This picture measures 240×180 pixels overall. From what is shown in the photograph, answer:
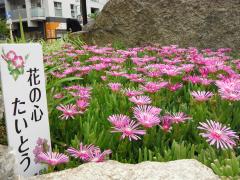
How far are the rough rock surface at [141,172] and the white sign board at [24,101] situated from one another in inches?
11.7

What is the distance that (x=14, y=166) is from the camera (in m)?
1.04

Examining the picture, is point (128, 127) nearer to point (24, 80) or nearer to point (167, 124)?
point (167, 124)

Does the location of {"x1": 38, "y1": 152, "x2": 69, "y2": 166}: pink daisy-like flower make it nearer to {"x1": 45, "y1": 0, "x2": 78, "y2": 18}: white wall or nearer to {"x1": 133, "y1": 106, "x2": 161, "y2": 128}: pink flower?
{"x1": 133, "y1": 106, "x2": 161, "y2": 128}: pink flower

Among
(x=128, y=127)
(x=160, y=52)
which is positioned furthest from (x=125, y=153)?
(x=160, y=52)

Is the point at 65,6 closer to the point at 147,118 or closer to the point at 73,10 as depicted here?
the point at 73,10

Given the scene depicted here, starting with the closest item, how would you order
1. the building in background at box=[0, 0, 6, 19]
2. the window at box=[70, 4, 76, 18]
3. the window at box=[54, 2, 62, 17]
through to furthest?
the window at box=[54, 2, 62, 17] → the building in background at box=[0, 0, 6, 19] → the window at box=[70, 4, 76, 18]

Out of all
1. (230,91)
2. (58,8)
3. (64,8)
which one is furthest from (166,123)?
(64,8)

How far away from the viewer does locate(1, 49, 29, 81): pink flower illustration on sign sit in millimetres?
1281

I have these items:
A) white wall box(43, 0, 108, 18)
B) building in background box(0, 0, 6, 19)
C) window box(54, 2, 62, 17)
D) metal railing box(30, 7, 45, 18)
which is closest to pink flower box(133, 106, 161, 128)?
metal railing box(30, 7, 45, 18)

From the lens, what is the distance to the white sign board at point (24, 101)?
1.29 metres

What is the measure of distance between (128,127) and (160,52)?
277 centimetres

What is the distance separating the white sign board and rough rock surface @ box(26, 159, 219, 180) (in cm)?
30

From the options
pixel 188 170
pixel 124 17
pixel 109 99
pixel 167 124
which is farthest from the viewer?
pixel 124 17

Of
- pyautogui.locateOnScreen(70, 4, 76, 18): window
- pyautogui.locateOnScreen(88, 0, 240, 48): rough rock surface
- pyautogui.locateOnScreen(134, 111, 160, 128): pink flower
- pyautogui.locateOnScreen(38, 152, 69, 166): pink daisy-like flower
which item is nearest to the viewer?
pyautogui.locateOnScreen(38, 152, 69, 166): pink daisy-like flower
